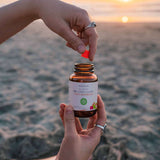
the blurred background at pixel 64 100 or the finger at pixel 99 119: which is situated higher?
the finger at pixel 99 119

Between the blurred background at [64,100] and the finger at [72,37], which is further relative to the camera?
the blurred background at [64,100]

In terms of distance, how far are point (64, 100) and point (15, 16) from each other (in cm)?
342

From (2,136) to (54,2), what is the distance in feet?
9.61

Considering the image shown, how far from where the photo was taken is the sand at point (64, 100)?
398 cm

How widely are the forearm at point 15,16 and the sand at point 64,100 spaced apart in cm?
215

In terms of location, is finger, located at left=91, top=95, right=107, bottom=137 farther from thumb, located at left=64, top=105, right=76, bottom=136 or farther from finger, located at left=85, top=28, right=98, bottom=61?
finger, located at left=85, top=28, right=98, bottom=61

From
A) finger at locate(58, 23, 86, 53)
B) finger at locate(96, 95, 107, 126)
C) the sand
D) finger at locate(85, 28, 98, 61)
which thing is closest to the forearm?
finger at locate(58, 23, 86, 53)

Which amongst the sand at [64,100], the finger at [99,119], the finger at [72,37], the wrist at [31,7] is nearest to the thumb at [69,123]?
the finger at [99,119]

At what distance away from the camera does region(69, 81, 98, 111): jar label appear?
2.31m

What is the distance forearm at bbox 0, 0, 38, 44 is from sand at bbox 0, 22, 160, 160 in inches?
84.5

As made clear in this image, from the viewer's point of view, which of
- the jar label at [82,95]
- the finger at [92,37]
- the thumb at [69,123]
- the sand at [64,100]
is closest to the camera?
the thumb at [69,123]

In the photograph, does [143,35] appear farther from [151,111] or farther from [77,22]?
[77,22]

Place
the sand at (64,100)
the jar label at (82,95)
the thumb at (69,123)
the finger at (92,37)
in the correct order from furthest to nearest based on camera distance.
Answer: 1. the sand at (64,100)
2. the finger at (92,37)
3. the jar label at (82,95)
4. the thumb at (69,123)

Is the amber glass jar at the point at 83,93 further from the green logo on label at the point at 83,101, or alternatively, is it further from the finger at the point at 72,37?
the finger at the point at 72,37
